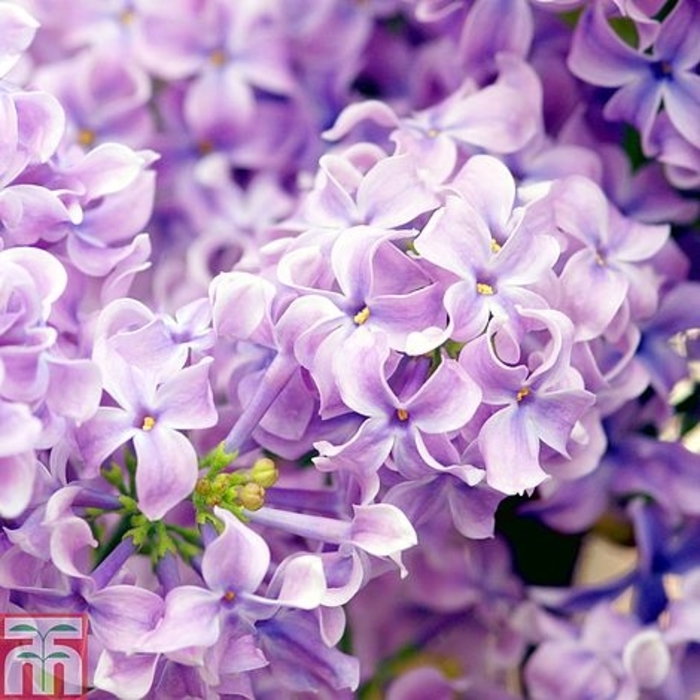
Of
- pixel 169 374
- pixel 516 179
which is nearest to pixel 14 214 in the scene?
pixel 169 374

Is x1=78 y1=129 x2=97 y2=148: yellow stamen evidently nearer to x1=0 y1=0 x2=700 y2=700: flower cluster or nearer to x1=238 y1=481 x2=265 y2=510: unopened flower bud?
x1=0 y1=0 x2=700 y2=700: flower cluster

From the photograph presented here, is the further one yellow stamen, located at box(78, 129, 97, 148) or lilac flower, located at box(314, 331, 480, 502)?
yellow stamen, located at box(78, 129, 97, 148)

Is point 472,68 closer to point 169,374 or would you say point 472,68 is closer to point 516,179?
point 516,179

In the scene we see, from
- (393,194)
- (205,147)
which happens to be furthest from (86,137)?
(393,194)

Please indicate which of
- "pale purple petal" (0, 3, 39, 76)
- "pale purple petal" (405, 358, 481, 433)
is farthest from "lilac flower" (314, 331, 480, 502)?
"pale purple petal" (0, 3, 39, 76)

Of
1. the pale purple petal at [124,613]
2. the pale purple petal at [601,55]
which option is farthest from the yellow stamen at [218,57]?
the pale purple petal at [124,613]

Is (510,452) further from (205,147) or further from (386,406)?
(205,147)

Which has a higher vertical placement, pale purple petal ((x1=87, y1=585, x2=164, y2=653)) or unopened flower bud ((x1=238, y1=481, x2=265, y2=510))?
unopened flower bud ((x1=238, y1=481, x2=265, y2=510))

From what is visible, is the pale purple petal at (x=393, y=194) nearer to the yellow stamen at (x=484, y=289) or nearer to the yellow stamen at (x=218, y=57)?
the yellow stamen at (x=484, y=289)
